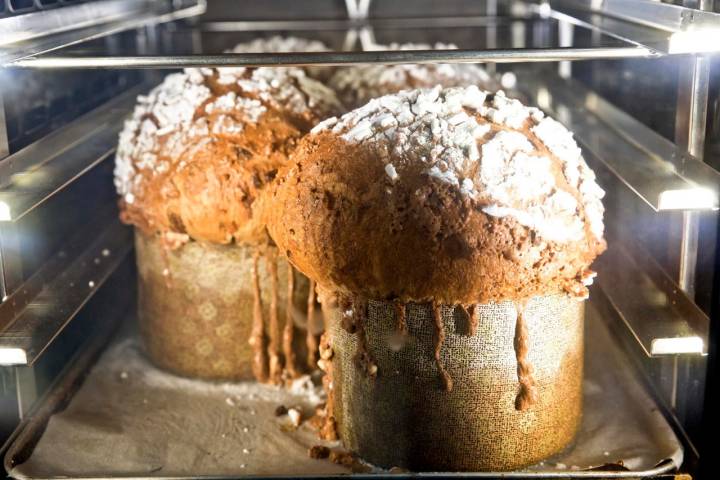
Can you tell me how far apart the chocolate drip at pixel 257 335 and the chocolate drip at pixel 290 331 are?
7 cm

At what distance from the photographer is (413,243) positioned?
5.81ft

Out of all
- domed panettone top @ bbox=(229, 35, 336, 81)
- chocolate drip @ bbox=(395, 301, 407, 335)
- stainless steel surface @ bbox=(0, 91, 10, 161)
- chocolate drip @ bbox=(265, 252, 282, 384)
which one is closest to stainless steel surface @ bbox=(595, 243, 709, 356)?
chocolate drip @ bbox=(395, 301, 407, 335)

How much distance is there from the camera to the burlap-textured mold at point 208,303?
8.01 ft

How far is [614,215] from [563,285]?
3.17 ft

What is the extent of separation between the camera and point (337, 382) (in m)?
2.08

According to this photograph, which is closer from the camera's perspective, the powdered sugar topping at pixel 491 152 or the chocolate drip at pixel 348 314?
the powdered sugar topping at pixel 491 152

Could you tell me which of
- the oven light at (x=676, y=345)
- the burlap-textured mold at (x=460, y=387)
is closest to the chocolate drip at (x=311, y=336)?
the burlap-textured mold at (x=460, y=387)

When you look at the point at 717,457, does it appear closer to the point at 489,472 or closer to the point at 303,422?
the point at 489,472

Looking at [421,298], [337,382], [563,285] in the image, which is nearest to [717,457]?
[563,285]

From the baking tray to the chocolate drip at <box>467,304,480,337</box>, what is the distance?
0.30 meters

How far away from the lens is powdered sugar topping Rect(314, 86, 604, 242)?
5.87 feet

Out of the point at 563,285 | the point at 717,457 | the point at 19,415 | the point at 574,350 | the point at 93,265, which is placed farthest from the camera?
the point at 93,265

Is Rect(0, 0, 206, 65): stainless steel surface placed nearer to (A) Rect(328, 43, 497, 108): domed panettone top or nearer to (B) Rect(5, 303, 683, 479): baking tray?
(A) Rect(328, 43, 497, 108): domed panettone top

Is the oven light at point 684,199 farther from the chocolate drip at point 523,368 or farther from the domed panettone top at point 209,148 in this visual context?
the domed panettone top at point 209,148
